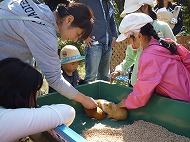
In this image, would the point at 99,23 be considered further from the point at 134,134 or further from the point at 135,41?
the point at 134,134

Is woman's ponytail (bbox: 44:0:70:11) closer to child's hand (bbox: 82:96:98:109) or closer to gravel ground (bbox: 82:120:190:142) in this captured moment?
child's hand (bbox: 82:96:98:109)

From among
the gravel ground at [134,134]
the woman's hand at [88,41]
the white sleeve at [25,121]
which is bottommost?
the gravel ground at [134,134]

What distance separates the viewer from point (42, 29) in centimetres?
145

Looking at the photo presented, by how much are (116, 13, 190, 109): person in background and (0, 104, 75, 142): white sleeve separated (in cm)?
72

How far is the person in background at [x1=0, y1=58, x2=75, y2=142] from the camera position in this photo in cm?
113

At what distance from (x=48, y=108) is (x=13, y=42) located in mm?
487

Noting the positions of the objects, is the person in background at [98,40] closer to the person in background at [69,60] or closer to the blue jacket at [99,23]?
the blue jacket at [99,23]

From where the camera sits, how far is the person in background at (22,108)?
1.13 m

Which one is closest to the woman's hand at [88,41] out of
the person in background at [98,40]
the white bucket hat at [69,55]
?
the person in background at [98,40]

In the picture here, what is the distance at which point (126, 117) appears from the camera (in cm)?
201

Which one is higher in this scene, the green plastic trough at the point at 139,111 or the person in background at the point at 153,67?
the person in background at the point at 153,67

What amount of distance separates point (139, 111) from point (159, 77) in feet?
1.07

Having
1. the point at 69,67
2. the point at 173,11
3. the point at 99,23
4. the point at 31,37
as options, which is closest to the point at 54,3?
the point at 31,37

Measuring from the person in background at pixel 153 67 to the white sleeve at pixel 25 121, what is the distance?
72 centimetres
